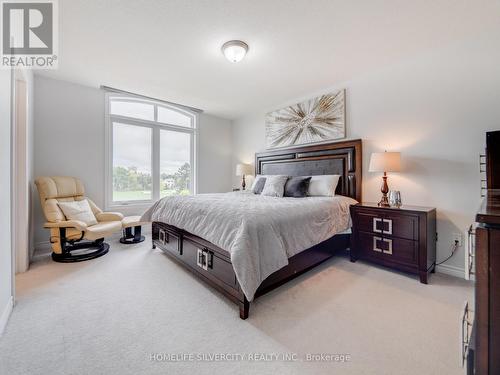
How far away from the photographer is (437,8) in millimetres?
1927

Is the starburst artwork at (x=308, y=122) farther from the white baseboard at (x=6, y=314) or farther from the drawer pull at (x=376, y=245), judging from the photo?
the white baseboard at (x=6, y=314)

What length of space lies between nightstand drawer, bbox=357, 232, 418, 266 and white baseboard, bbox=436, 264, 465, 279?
525 millimetres

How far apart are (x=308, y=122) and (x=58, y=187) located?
405 centimetres

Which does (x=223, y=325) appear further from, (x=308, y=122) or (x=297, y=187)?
(x=308, y=122)

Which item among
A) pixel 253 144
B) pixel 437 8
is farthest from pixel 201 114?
pixel 437 8

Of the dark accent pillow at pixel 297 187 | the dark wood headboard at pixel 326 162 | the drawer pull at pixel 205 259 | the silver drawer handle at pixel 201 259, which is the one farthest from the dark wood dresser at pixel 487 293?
the dark wood headboard at pixel 326 162

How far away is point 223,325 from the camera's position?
1643 mm

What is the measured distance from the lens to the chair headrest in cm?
293

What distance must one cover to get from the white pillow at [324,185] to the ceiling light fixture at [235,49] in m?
2.00

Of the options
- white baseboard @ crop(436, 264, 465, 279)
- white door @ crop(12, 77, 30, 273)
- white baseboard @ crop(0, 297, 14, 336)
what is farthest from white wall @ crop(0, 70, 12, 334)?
white baseboard @ crop(436, 264, 465, 279)

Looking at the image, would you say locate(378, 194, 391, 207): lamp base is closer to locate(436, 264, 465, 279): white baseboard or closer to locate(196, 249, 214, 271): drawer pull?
locate(436, 264, 465, 279): white baseboard

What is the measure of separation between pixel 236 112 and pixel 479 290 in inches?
195

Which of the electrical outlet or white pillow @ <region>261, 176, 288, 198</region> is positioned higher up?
white pillow @ <region>261, 176, 288, 198</region>

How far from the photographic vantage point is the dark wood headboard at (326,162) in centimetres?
322
